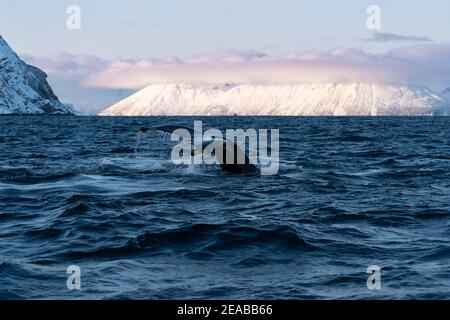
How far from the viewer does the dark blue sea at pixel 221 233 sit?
28.7 ft

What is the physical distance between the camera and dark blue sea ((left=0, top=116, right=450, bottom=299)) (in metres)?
8.73

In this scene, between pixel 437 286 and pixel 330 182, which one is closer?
pixel 437 286

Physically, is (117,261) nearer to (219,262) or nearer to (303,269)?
(219,262)

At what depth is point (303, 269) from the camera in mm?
9734

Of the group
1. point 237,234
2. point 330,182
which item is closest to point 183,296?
point 237,234

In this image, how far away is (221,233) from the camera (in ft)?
39.5

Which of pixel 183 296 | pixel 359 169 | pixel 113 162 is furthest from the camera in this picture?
pixel 113 162

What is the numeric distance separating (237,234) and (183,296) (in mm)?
3886

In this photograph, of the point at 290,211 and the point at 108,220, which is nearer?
the point at 108,220

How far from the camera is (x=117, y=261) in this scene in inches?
392
